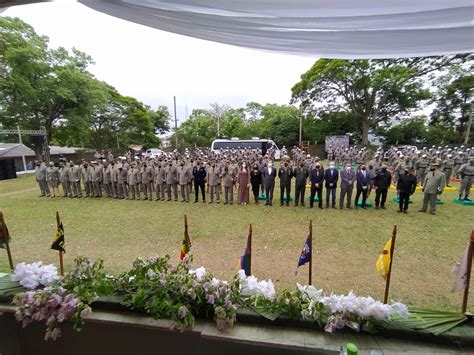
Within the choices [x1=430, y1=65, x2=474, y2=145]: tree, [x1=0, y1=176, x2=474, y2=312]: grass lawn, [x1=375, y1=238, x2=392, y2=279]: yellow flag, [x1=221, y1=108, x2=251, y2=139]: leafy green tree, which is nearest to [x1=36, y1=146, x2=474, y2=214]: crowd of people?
[x1=0, y1=176, x2=474, y2=312]: grass lawn

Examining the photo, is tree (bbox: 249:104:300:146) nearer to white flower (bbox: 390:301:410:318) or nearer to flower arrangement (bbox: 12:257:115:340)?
white flower (bbox: 390:301:410:318)

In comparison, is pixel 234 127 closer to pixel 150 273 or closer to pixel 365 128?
pixel 365 128

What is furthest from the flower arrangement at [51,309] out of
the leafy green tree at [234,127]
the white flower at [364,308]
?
the leafy green tree at [234,127]

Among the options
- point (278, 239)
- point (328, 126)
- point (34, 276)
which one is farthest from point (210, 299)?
point (328, 126)

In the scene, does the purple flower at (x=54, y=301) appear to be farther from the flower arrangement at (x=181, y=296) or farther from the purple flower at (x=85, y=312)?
the flower arrangement at (x=181, y=296)

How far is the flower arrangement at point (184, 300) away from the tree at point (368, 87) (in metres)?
26.0

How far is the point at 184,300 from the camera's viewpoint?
72.0 inches

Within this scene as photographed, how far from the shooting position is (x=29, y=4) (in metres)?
1.71

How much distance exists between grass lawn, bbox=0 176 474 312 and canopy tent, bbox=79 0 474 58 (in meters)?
3.35

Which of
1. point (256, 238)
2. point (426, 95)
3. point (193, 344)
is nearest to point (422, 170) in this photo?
point (256, 238)

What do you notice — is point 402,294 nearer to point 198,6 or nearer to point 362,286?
point 362,286

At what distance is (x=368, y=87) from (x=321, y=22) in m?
29.3

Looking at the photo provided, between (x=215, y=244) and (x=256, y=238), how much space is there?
3.39ft

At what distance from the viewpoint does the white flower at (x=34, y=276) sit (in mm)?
2129
